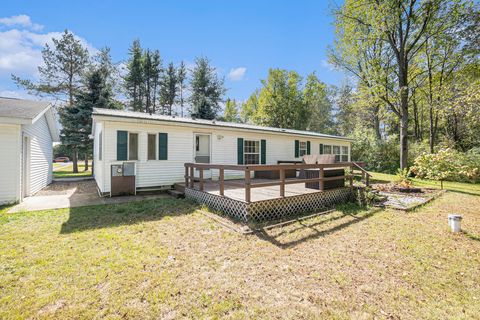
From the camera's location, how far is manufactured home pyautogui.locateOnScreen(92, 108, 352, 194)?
293 inches

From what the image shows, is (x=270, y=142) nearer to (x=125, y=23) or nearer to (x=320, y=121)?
(x=125, y=23)

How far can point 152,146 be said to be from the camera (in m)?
8.23

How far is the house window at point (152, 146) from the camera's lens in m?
8.17

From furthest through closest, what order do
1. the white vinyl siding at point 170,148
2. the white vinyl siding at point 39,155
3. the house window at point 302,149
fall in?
the house window at point 302,149, the white vinyl siding at point 39,155, the white vinyl siding at point 170,148

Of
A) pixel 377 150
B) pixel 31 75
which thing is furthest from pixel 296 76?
pixel 31 75

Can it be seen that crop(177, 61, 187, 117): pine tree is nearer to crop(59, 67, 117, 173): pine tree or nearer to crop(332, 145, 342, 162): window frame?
crop(59, 67, 117, 173): pine tree

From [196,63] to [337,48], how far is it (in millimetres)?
16626

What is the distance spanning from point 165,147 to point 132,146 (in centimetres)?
118

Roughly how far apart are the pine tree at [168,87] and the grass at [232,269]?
22.9 meters

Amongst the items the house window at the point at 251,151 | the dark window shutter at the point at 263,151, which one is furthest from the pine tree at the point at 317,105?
the house window at the point at 251,151

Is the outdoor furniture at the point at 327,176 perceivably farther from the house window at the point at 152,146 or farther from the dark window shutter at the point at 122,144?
the dark window shutter at the point at 122,144

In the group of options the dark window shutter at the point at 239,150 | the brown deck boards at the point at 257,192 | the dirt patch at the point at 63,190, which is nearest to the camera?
the brown deck boards at the point at 257,192

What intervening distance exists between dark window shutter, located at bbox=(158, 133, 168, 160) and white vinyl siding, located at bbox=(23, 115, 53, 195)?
14.4 ft

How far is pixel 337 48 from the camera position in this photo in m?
Result: 16.3
